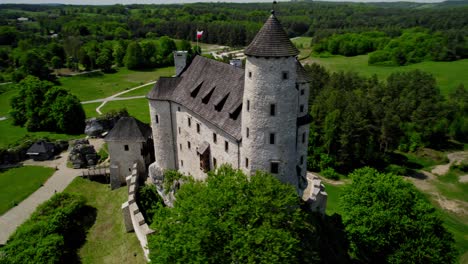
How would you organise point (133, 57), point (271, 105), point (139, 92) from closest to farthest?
1. point (271, 105)
2. point (139, 92)
3. point (133, 57)

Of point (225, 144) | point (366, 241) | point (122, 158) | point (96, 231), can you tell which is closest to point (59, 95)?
point (122, 158)

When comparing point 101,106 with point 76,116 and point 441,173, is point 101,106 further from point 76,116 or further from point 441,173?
point 441,173

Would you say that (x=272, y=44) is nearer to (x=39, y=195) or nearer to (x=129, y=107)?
(x=39, y=195)

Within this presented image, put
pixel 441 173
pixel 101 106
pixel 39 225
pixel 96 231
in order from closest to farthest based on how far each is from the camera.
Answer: pixel 39 225 → pixel 96 231 → pixel 441 173 → pixel 101 106

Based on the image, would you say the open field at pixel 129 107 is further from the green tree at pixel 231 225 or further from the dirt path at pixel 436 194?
the green tree at pixel 231 225

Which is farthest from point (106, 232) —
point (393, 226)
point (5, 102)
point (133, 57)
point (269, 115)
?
point (133, 57)
